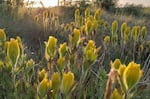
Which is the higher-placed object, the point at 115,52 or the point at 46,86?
the point at 46,86

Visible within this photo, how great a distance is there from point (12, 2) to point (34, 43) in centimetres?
299

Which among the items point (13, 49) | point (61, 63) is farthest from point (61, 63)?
point (13, 49)

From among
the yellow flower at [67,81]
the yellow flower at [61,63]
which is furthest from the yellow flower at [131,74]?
the yellow flower at [61,63]

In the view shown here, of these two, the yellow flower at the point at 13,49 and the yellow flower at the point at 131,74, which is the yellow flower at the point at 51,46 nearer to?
the yellow flower at the point at 13,49

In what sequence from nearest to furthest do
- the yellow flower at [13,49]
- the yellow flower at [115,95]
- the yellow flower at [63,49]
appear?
the yellow flower at [115,95] → the yellow flower at [13,49] → the yellow flower at [63,49]

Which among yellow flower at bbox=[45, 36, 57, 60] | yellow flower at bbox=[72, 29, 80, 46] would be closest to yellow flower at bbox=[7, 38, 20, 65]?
yellow flower at bbox=[45, 36, 57, 60]

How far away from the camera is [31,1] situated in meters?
6.29

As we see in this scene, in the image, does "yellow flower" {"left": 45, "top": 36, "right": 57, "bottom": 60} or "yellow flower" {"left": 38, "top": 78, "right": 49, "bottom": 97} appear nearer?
"yellow flower" {"left": 38, "top": 78, "right": 49, "bottom": 97}

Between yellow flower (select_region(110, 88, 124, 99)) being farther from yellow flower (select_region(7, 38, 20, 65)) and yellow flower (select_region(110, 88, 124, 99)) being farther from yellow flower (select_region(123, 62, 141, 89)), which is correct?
yellow flower (select_region(7, 38, 20, 65))

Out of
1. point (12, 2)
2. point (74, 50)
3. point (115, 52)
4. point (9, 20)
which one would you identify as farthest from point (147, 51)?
point (12, 2)

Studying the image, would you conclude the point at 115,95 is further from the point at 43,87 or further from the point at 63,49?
→ the point at 63,49

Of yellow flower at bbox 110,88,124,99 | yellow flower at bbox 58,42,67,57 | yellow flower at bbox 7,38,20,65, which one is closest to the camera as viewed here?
yellow flower at bbox 110,88,124,99

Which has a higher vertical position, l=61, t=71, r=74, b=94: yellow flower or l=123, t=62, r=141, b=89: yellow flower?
l=123, t=62, r=141, b=89: yellow flower

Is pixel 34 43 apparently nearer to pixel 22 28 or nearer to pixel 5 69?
pixel 22 28
